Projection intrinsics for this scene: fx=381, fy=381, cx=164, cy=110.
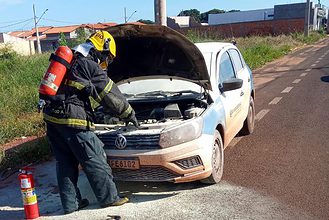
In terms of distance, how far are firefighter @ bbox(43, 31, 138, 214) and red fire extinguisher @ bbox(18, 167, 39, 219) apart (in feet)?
0.98

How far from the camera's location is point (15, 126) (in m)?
7.60

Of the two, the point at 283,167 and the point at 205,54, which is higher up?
the point at 205,54

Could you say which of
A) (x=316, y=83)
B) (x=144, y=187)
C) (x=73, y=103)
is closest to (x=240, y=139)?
(x=144, y=187)

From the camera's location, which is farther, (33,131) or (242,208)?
(33,131)

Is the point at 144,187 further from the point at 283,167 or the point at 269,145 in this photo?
the point at 269,145

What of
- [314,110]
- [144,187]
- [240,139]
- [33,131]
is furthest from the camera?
[314,110]

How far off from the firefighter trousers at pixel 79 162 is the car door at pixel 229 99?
175 centimetres

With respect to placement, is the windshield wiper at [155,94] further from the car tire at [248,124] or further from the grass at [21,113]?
the grass at [21,113]

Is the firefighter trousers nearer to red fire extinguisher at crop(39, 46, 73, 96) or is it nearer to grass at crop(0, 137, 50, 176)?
red fire extinguisher at crop(39, 46, 73, 96)

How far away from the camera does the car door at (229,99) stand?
510 cm

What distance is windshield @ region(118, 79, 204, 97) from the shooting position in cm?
529

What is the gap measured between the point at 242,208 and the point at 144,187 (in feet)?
4.24

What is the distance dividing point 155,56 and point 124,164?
1.77 metres

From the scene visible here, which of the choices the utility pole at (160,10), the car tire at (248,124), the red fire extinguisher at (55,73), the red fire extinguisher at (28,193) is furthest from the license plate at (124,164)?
the utility pole at (160,10)
